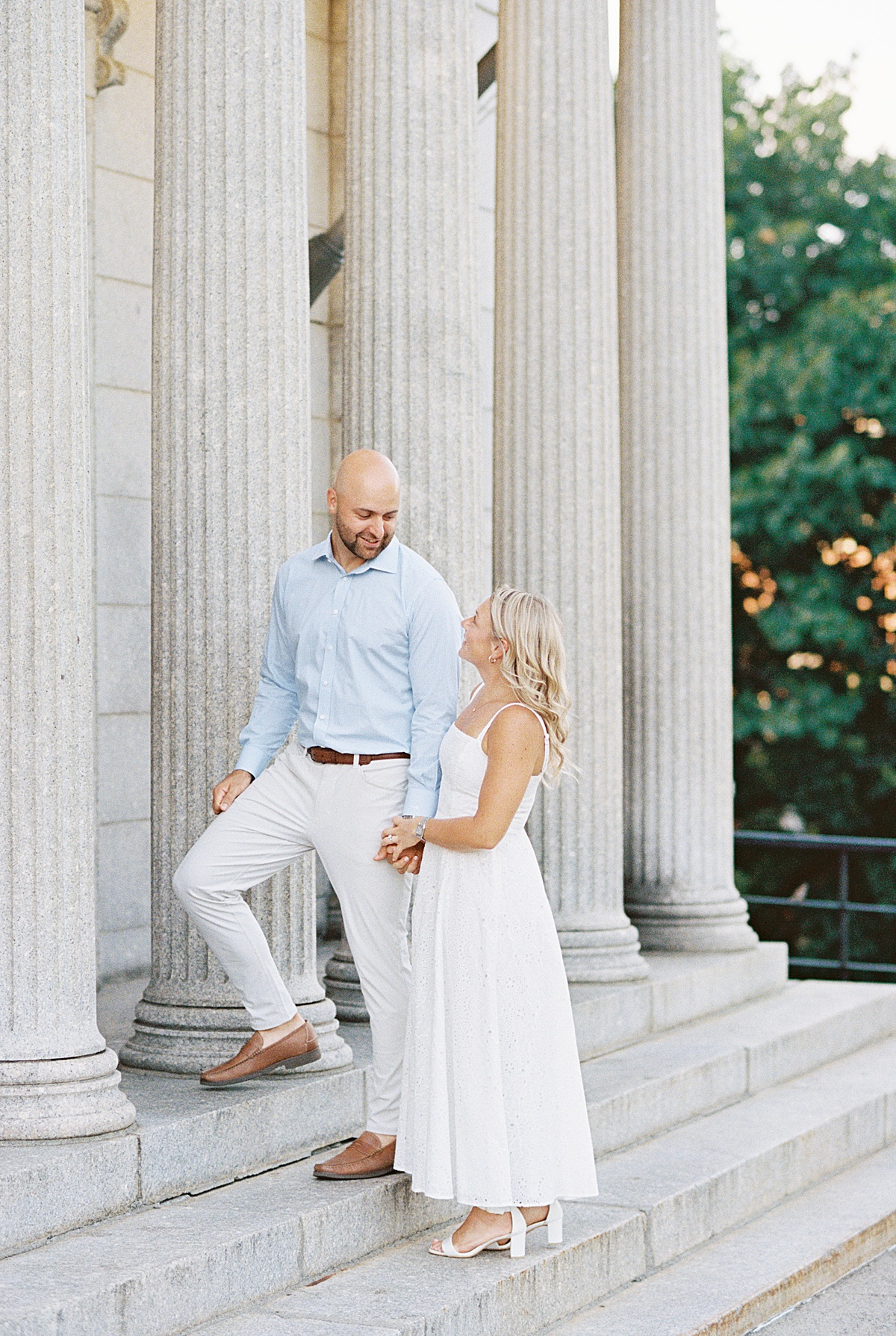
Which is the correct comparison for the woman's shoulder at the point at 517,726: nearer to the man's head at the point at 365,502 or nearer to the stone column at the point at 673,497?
the man's head at the point at 365,502

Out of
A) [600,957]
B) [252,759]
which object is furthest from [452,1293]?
[600,957]

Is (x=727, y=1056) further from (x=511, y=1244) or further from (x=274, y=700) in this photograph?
(x=274, y=700)

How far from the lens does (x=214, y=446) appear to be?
373 inches

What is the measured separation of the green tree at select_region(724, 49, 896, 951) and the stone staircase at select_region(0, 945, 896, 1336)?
17321mm

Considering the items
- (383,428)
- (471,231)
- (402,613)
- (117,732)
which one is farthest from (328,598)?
(117,732)

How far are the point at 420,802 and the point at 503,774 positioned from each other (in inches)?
24.0

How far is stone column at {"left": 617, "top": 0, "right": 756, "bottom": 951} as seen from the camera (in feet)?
48.1

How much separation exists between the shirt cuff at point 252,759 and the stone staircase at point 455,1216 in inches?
63.9

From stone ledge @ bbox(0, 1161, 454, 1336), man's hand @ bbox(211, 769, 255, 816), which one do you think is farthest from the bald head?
stone ledge @ bbox(0, 1161, 454, 1336)

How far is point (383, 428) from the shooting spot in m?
11.0

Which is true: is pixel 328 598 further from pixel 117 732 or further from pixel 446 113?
A: pixel 117 732

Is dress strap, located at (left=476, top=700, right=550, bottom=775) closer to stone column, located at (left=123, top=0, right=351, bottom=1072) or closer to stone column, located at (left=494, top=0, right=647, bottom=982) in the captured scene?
stone column, located at (left=123, top=0, right=351, bottom=1072)

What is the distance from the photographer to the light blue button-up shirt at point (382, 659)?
8211 millimetres

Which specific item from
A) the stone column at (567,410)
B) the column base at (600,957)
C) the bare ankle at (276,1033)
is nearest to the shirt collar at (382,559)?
the bare ankle at (276,1033)
